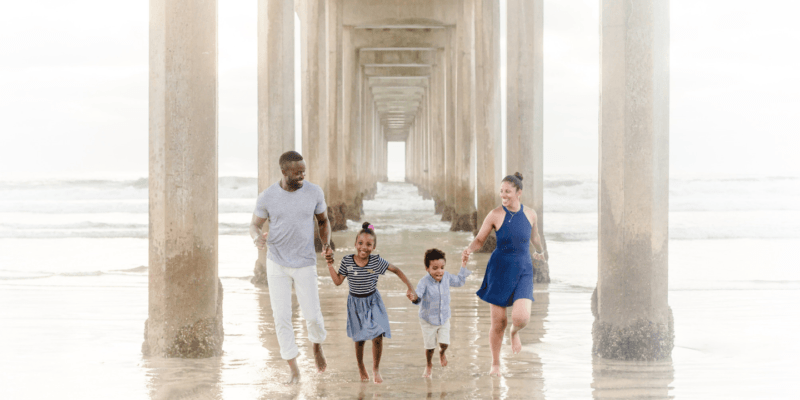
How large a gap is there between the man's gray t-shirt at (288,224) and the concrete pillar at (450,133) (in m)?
16.8

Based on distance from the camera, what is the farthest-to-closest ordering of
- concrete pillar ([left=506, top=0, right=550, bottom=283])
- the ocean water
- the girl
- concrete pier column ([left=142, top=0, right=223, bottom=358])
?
concrete pillar ([left=506, top=0, right=550, bottom=283])
concrete pier column ([left=142, top=0, right=223, bottom=358])
the ocean water
the girl

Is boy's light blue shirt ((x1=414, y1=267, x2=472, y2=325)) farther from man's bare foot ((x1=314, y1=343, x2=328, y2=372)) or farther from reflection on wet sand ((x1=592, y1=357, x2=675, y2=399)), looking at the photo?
reflection on wet sand ((x1=592, y1=357, x2=675, y2=399))

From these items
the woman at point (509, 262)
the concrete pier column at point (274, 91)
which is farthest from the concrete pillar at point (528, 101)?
the woman at point (509, 262)

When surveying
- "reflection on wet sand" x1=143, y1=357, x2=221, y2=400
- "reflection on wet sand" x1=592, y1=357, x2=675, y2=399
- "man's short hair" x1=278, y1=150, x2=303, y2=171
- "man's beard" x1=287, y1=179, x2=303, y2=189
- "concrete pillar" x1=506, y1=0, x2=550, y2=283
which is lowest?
"reflection on wet sand" x1=592, y1=357, x2=675, y2=399

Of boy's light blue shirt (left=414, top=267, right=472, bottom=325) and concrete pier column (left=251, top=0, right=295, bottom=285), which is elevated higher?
concrete pier column (left=251, top=0, right=295, bottom=285)

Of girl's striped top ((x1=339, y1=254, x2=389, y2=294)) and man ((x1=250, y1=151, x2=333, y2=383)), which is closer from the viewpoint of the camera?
girl's striped top ((x1=339, y1=254, x2=389, y2=294))

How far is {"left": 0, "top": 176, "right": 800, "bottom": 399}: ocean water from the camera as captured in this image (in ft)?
16.5

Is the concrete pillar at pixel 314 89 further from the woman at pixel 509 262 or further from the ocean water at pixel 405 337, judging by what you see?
the woman at pixel 509 262

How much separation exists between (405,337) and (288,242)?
2.03 m

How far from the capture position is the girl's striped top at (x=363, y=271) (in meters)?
4.84

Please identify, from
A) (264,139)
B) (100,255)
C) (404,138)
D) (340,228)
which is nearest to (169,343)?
(264,139)

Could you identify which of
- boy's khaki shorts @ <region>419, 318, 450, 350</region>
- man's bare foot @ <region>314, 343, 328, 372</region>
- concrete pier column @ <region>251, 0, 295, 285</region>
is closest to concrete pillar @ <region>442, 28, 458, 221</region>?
concrete pier column @ <region>251, 0, 295, 285</region>

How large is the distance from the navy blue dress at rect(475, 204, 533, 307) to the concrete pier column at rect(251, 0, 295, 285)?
245 inches

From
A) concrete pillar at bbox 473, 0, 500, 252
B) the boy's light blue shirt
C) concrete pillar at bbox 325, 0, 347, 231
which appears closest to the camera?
the boy's light blue shirt
